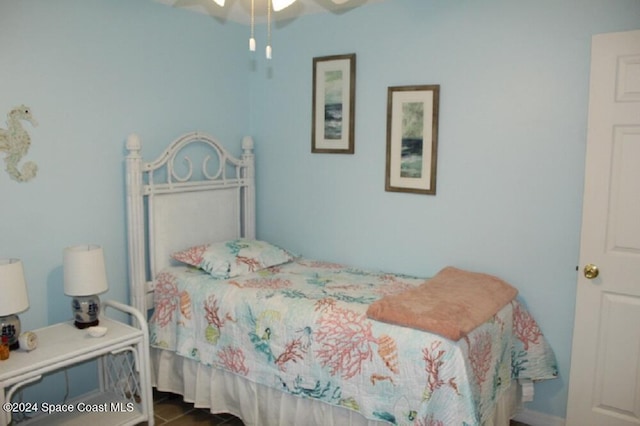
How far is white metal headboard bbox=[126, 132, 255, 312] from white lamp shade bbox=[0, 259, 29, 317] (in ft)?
2.51

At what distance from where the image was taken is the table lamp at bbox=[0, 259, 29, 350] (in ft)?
7.35

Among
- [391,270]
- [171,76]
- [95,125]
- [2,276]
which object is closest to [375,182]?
[391,270]

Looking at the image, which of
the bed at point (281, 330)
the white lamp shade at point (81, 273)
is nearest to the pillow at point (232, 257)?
the bed at point (281, 330)

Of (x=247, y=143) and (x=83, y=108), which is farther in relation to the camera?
(x=247, y=143)

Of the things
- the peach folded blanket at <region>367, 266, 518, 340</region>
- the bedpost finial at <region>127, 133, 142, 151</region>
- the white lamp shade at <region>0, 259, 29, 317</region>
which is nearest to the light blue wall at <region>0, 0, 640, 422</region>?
the bedpost finial at <region>127, 133, 142, 151</region>

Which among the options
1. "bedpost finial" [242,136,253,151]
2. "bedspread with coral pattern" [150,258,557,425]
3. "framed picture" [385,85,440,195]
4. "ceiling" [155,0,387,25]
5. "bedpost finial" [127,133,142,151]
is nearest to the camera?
"bedspread with coral pattern" [150,258,557,425]

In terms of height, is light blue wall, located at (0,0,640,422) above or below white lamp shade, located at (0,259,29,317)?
above

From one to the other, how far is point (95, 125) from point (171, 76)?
617 millimetres

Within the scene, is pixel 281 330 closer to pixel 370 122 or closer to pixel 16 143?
pixel 370 122

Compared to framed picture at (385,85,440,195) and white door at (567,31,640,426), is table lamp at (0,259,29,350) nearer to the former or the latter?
framed picture at (385,85,440,195)

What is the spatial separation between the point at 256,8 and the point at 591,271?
2548 mm

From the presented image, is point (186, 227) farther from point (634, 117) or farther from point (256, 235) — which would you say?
point (634, 117)

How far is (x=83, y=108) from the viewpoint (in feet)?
9.38

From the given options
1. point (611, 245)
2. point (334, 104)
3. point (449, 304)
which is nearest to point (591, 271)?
point (611, 245)
